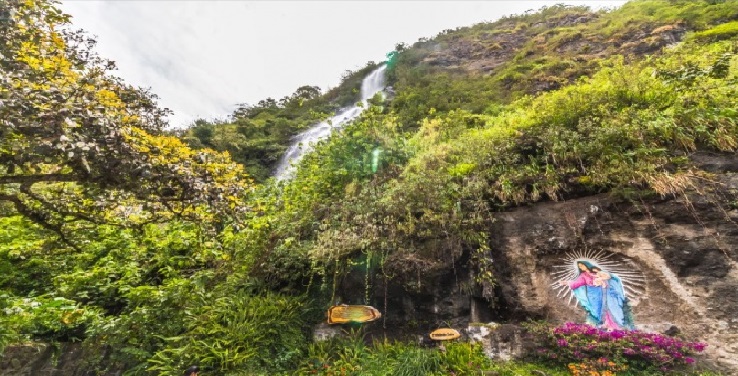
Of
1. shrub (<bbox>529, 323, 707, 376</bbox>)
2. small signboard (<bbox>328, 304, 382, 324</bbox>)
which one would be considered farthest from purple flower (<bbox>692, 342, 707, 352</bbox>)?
small signboard (<bbox>328, 304, 382, 324</bbox>)

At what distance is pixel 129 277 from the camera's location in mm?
6191

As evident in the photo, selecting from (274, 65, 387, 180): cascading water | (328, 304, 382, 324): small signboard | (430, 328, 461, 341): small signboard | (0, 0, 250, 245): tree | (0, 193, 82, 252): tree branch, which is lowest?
(430, 328, 461, 341): small signboard

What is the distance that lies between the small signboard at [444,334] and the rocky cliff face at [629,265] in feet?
0.90

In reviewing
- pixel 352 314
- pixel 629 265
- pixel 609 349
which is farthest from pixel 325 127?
pixel 609 349

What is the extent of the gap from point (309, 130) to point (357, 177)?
13.2 meters

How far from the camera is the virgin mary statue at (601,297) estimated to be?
16.0 ft

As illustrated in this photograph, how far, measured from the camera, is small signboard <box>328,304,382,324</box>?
6.00 meters

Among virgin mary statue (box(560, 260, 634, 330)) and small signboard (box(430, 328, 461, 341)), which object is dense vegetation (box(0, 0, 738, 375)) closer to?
small signboard (box(430, 328, 461, 341))

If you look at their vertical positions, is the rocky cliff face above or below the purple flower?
above

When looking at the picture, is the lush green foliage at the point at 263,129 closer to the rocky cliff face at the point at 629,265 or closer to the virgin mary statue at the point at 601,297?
the rocky cliff face at the point at 629,265

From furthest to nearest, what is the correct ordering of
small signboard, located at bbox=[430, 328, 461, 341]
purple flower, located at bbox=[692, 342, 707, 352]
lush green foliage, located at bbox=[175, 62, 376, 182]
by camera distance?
lush green foliage, located at bbox=[175, 62, 376, 182]
small signboard, located at bbox=[430, 328, 461, 341]
purple flower, located at bbox=[692, 342, 707, 352]

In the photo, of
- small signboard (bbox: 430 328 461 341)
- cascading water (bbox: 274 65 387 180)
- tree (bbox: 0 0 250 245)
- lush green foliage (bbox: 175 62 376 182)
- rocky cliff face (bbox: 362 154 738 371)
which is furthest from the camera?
lush green foliage (bbox: 175 62 376 182)

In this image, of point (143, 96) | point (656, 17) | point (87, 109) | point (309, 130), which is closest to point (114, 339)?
point (87, 109)

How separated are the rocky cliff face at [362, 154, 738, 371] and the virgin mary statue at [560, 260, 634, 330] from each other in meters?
0.12
